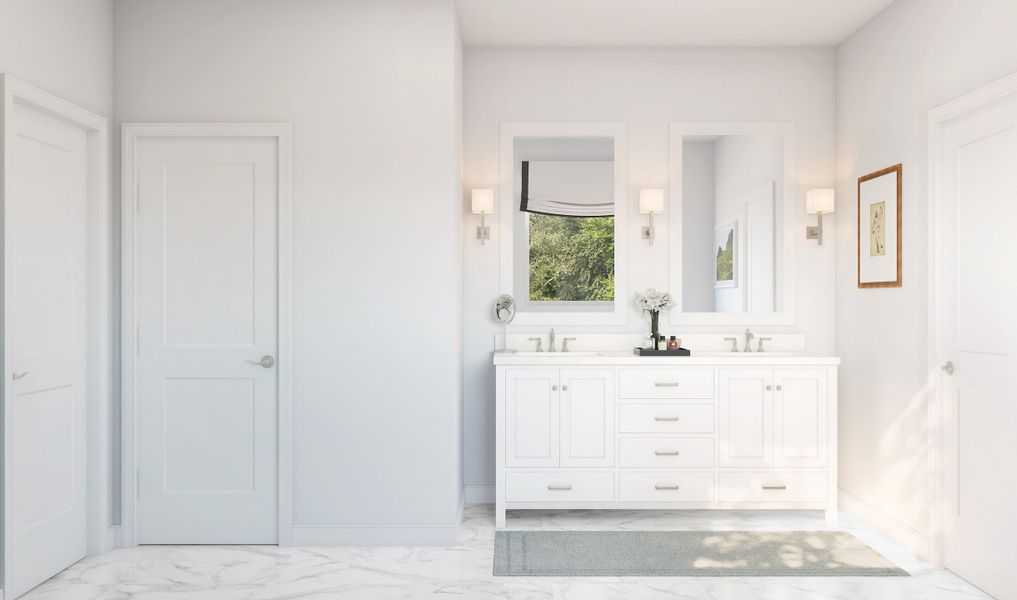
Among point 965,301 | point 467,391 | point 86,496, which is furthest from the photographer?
point 467,391

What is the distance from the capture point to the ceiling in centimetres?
352

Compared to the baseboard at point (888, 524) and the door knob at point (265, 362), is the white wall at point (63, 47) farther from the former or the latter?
the baseboard at point (888, 524)

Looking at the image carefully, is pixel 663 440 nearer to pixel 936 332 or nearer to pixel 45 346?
pixel 936 332

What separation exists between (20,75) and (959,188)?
4.02 meters

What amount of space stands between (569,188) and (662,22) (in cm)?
105

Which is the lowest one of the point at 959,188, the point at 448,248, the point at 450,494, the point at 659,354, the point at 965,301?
the point at 450,494

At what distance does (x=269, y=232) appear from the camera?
3.38 metres

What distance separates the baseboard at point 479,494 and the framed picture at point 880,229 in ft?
8.03

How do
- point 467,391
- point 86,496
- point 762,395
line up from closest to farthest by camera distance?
point 86,496
point 762,395
point 467,391

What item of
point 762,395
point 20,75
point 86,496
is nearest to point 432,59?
point 20,75

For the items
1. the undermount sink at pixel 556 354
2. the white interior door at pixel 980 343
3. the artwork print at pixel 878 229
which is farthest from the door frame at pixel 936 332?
the undermount sink at pixel 556 354

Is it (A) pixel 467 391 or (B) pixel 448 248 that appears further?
→ (A) pixel 467 391

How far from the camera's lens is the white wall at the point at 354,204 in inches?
133

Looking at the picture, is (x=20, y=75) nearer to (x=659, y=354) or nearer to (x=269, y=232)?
(x=269, y=232)
